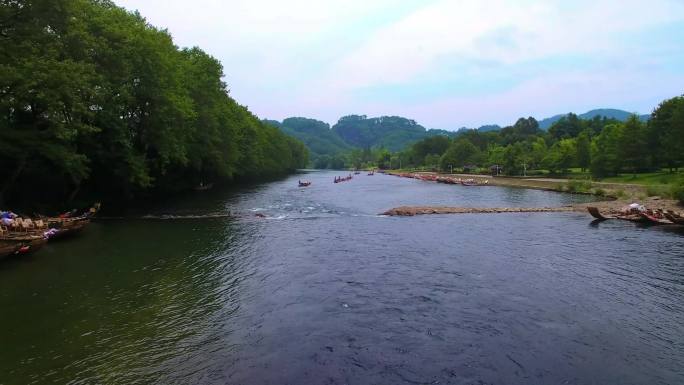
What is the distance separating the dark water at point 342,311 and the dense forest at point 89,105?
10.3 metres

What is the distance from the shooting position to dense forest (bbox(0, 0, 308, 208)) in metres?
28.7

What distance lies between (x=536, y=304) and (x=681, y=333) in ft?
15.7

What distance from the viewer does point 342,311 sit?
53.6 feet

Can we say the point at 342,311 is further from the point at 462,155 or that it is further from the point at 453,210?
the point at 462,155

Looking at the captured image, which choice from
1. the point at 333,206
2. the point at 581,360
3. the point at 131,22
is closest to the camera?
the point at 581,360

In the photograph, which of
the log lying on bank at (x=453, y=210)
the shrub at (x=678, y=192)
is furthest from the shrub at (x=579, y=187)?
the log lying on bank at (x=453, y=210)

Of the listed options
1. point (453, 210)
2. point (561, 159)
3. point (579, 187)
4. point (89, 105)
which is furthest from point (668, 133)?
point (89, 105)

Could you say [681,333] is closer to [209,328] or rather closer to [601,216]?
[209,328]

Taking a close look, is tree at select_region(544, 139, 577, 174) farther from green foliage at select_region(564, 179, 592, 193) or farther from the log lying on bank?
the log lying on bank

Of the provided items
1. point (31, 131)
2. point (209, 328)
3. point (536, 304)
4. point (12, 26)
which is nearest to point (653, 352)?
point (536, 304)

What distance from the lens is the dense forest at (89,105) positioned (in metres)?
28.7

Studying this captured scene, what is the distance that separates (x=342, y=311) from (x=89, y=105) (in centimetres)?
3458

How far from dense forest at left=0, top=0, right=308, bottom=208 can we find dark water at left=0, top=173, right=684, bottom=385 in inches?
407

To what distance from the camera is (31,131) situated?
100ft
